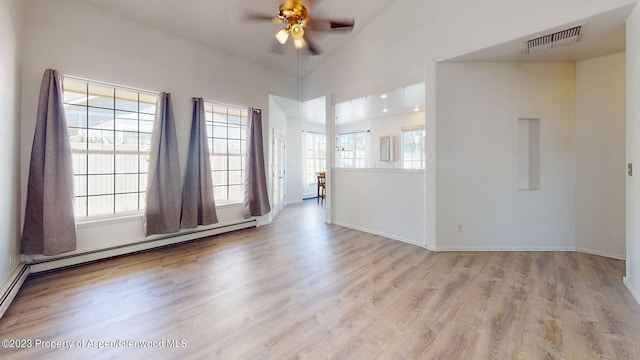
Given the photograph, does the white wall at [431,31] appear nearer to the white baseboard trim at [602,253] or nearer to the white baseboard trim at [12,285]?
the white baseboard trim at [602,253]

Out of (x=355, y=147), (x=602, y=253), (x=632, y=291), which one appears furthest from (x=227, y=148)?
(x=602, y=253)

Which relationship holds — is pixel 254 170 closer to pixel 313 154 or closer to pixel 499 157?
pixel 499 157

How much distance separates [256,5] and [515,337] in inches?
179

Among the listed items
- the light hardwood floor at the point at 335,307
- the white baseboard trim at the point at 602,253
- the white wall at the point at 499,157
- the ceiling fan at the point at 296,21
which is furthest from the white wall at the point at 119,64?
the white baseboard trim at the point at 602,253

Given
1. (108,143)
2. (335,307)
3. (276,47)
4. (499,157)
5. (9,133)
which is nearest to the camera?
(335,307)

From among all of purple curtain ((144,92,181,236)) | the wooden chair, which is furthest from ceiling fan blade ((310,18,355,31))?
the wooden chair

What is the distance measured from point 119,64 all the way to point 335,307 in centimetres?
405

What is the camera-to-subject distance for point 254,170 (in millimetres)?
5047

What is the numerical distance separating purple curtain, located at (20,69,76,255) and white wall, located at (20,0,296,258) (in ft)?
0.39

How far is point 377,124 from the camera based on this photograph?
790 cm

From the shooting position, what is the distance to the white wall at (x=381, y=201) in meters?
4.13

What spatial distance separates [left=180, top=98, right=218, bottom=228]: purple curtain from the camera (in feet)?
13.6

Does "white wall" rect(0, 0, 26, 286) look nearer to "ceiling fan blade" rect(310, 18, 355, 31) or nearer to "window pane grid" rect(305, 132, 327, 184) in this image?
"ceiling fan blade" rect(310, 18, 355, 31)

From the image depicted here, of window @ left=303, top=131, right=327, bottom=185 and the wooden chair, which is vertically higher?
window @ left=303, top=131, right=327, bottom=185
